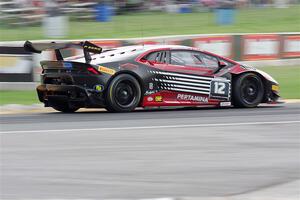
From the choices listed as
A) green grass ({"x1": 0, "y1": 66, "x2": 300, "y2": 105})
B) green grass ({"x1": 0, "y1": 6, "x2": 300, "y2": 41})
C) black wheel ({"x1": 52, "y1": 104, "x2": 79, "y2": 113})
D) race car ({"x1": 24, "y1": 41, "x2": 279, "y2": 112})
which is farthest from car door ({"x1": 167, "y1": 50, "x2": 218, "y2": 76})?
green grass ({"x1": 0, "y1": 6, "x2": 300, "y2": 41})

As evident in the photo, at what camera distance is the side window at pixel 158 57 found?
40.0ft

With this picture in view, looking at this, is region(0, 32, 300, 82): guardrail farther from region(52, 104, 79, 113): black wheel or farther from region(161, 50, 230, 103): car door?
region(161, 50, 230, 103): car door

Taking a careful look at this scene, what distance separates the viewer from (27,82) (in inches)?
622

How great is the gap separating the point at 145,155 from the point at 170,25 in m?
17.3

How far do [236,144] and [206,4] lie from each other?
1970cm

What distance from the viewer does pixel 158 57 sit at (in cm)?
1226

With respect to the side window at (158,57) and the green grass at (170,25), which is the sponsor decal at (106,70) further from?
the green grass at (170,25)

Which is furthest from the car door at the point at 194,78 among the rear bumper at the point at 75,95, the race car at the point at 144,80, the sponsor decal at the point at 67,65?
the sponsor decal at the point at 67,65

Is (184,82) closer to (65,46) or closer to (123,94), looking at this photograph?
(123,94)

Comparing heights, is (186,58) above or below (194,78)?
above

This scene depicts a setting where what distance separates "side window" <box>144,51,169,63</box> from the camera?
12187 millimetres

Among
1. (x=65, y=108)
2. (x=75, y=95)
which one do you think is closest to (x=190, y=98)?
(x=75, y=95)

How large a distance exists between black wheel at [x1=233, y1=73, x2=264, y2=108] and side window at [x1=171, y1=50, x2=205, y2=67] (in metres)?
0.82

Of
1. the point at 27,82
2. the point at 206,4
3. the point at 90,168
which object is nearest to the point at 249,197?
the point at 90,168
